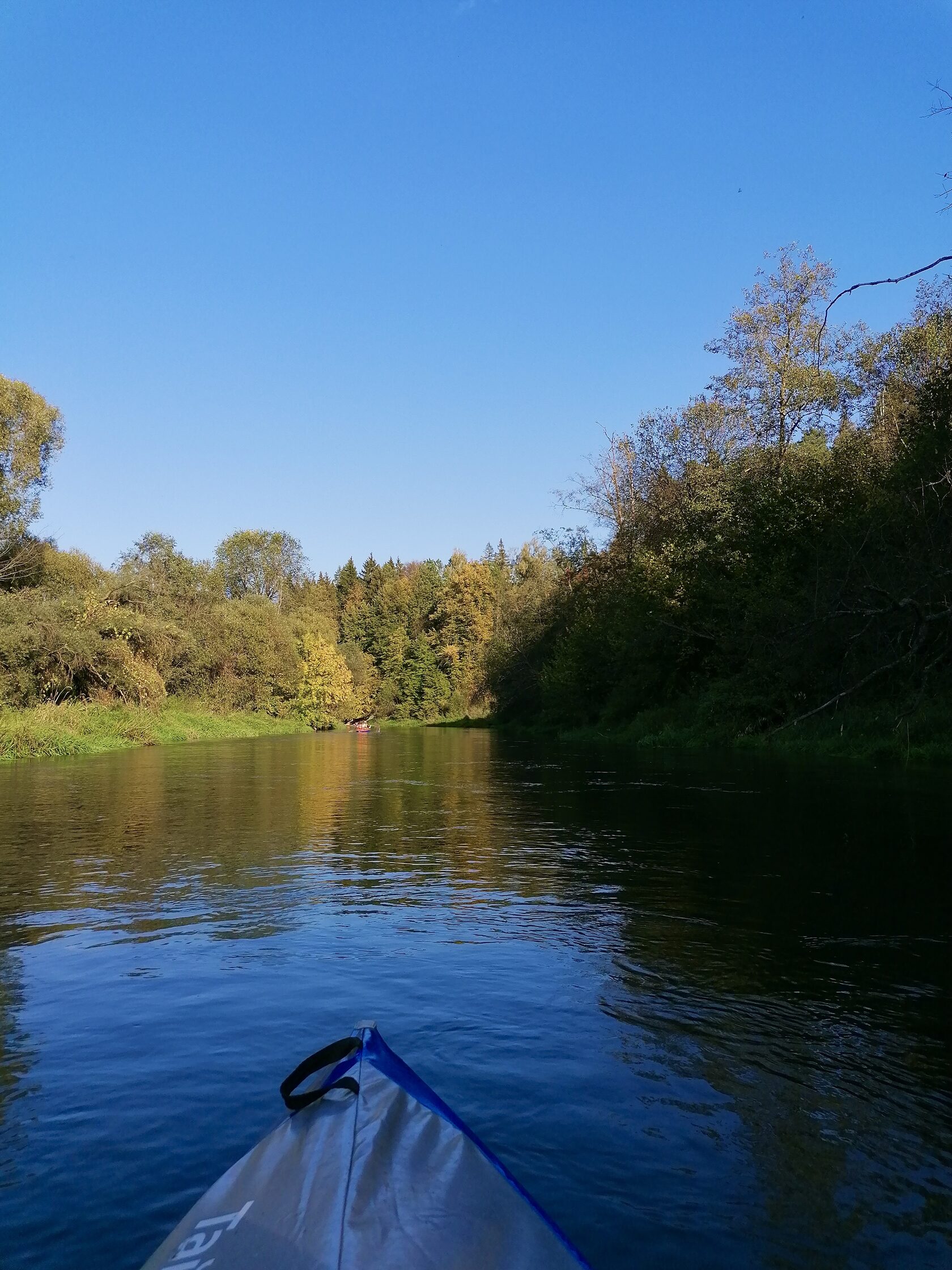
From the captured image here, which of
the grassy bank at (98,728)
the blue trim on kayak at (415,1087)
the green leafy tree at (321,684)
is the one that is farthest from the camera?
the green leafy tree at (321,684)

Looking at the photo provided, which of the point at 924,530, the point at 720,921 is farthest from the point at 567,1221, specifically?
the point at 924,530

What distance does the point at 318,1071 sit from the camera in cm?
335

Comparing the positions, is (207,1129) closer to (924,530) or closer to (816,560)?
(924,530)

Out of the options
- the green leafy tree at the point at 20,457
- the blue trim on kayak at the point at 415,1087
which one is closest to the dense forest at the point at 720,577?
the green leafy tree at the point at 20,457

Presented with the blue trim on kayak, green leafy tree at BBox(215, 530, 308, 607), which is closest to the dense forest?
the blue trim on kayak

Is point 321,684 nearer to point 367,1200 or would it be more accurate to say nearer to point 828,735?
point 828,735

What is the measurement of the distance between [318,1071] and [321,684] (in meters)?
69.0

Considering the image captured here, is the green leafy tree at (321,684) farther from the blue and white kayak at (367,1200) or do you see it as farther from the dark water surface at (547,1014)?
the blue and white kayak at (367,1200)

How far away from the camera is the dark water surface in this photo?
152 inches

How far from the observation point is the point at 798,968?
696 cm

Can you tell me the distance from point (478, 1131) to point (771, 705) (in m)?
25.9

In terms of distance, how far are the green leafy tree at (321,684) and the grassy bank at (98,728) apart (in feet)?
52.2

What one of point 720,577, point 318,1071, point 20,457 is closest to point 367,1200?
point 318,1071

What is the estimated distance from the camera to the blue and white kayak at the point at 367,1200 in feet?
8.19
